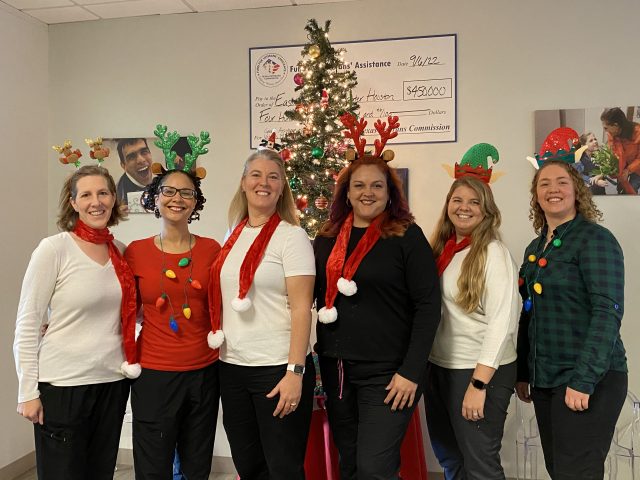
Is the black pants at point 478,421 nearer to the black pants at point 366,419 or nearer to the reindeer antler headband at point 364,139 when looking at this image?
the black pants at point 366,419

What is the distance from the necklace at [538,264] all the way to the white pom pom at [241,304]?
1095mm

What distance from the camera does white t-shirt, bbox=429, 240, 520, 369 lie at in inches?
77.2

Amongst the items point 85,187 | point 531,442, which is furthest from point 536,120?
point 85,187

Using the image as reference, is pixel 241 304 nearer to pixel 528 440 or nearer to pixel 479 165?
pixel 479 165

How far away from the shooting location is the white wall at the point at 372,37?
3.22 meters

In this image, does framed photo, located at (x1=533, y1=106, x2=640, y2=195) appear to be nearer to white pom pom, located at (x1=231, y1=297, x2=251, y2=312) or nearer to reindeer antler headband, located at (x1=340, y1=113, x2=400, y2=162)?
reindeer antler headband, located at (x1=340, y1=113, x2=400, y2=162)

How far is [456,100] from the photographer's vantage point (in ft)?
11.1

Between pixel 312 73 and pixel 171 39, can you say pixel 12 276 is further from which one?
pixel 312 73

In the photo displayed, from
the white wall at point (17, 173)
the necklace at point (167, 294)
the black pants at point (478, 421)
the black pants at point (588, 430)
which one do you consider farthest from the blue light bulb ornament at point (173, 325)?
the white wall at point (17, 173)

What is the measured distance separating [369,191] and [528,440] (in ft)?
7.15

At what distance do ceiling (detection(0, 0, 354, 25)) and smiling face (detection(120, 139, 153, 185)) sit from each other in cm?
89

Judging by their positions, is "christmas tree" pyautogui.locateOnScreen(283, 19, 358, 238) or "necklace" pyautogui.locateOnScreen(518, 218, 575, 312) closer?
"necklace" pyautogui.locateOnScreen(518, 218, 575, 312)

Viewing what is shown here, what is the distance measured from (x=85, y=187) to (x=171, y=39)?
204 centimetres

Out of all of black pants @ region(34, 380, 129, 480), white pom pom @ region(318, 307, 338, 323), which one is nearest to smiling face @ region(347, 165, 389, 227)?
white pom pom @ region(318, 307, 338, 323)
